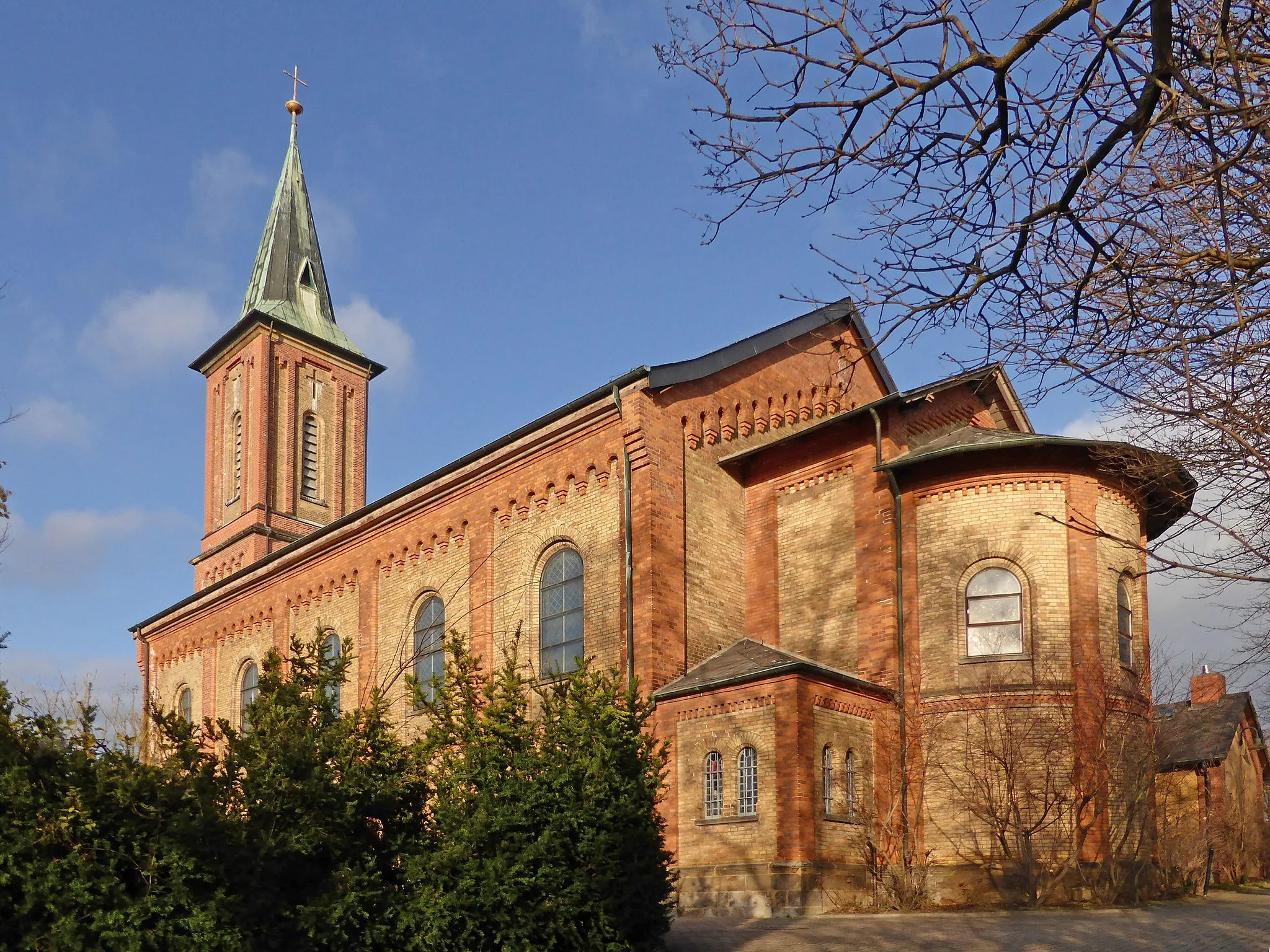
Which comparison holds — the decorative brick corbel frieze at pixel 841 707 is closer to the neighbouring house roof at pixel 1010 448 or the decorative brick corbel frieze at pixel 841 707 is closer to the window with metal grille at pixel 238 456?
the neighbouring house roof at pixel 1010 448

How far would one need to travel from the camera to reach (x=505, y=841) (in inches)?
400

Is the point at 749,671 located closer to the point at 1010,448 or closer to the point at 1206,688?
Result: the point at 1010,448

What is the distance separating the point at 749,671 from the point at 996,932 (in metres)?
5.28

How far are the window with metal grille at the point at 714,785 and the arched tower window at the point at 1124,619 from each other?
22.2 feet

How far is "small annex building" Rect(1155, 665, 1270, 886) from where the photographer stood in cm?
2119

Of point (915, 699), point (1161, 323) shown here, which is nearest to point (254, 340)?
point (915, 699)

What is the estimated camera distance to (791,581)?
20.5 metres

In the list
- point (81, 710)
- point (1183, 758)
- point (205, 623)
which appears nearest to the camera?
point (81, 710)

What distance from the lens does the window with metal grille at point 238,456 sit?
40.5 metres

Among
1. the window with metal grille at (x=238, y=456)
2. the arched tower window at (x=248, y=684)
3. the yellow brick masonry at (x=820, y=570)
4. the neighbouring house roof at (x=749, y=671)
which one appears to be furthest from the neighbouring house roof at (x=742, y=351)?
the window with metal grille at (x=238, y=456)

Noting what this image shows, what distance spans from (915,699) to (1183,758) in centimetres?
1516

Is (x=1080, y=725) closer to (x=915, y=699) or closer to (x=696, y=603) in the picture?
(x=915, y=699)

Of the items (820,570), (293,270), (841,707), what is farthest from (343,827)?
(293,270)

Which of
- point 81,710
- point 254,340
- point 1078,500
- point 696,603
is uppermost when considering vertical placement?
point 254,340
